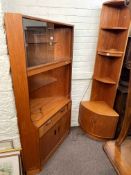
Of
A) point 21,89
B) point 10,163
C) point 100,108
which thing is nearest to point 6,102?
point 21,89

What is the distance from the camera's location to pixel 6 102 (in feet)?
4.02

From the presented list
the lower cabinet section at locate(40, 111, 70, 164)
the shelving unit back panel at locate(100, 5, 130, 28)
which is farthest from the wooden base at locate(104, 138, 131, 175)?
the shelving unit back panel at locate(100, 5, 130, 28)

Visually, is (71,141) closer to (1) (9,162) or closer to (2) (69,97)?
(2) (69,97)

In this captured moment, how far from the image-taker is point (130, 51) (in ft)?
6.28

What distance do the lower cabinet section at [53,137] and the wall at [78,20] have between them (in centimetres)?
37

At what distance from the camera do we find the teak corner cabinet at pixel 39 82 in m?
1.13

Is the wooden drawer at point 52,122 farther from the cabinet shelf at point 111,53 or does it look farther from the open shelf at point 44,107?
the cabinet shelf at point 111,53

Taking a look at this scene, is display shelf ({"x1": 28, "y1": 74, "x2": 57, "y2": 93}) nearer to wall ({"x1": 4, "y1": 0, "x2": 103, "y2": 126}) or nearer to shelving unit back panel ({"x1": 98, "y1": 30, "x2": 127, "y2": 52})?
wall ({"x1": 4, "y1": 0, "x2": 103, "y2": 126})

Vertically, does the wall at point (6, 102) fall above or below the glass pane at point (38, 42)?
below

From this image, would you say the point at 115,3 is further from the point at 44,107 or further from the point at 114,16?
the point at 44,107

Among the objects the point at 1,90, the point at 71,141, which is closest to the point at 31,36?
the point at 1,90

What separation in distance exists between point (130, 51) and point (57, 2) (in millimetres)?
1085

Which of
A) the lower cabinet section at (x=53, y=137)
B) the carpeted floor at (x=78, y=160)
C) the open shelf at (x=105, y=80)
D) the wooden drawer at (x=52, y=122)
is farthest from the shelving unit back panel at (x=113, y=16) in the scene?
the carpeted floor at (x=78, y=160)

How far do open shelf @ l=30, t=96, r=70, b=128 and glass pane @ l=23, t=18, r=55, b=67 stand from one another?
571 mm
